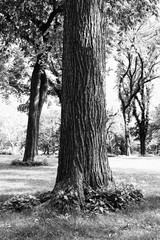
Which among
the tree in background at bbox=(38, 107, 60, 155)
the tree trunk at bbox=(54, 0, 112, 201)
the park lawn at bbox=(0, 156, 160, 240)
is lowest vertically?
the park lawn at bbox=(0, 156, 160, 240)

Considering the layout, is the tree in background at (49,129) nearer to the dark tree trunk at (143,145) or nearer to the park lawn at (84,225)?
the dark tree trunk at (143,145)

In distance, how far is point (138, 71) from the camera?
3141cm

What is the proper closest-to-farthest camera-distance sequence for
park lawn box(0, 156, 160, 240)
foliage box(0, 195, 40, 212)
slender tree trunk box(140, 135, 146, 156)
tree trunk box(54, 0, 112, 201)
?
park lawn box(0, 156, 160, 240) < foliage box(0, 195, 40, 212) < tree trunk box(54, 0, 112, 201) < slender tree trunk box(140, 135, 146, 156)

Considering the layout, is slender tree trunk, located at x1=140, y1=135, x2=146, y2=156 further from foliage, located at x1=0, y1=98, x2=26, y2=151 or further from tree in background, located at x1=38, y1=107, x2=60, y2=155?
foliage, located at x1=0, y1=98, x2=26, y2=151

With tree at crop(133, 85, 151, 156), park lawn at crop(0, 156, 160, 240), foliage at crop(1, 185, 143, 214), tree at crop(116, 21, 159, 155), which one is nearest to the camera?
park lawn at crop(0, 156, 160, 240)

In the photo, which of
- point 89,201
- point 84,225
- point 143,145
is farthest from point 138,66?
point 84,225

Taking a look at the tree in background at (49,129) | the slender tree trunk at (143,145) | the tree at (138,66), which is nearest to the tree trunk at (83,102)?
the tree at (138,66)

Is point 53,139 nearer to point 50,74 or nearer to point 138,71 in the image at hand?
point 138,71

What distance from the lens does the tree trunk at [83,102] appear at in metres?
5.28

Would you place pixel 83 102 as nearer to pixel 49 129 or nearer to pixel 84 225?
pixel 84 225

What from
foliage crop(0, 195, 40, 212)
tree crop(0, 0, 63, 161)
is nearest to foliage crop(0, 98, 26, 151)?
tree crop(0, 0, 63, 161)

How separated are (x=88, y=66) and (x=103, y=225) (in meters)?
2.73

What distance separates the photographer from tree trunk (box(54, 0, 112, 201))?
5.28 m

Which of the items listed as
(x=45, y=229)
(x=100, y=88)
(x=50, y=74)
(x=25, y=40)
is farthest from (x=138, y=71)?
(x=45, y=229)
